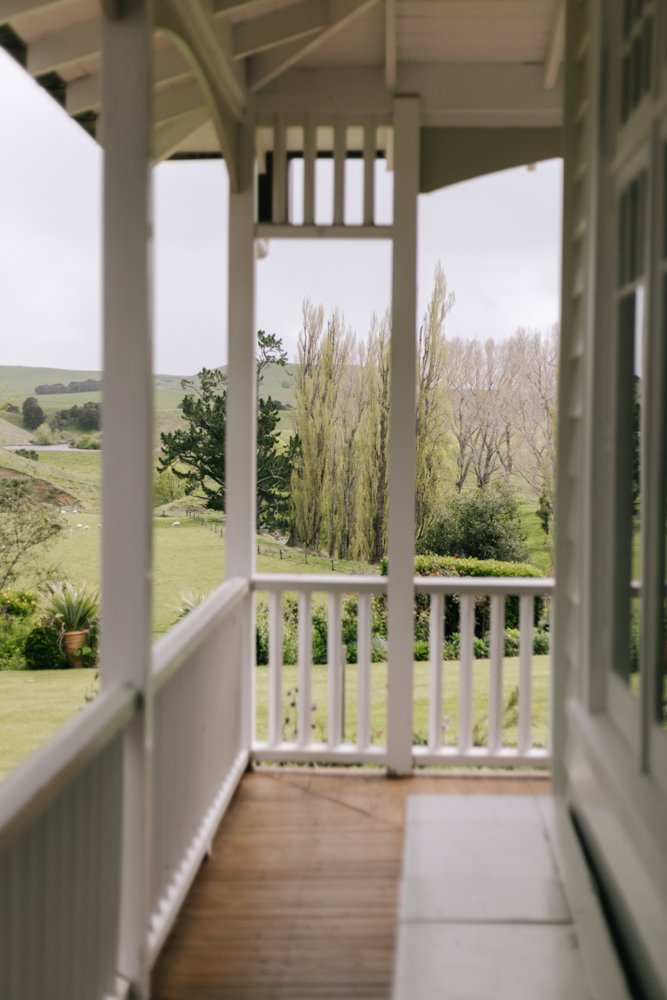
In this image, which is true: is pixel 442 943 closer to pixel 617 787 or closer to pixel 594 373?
pixel 617 787

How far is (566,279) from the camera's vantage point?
3.00 m

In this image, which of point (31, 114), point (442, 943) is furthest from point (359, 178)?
point (31, 114)

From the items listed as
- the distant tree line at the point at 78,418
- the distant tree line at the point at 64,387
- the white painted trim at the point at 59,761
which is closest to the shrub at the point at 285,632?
the white painted trim at the point at 59,761

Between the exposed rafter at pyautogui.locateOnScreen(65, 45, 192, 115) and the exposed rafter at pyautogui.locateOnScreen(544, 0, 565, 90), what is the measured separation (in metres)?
1.52

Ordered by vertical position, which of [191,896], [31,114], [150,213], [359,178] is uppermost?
[31,114]

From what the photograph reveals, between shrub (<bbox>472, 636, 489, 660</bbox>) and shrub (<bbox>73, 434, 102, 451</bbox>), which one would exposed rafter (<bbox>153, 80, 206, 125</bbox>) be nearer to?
shrub (<bbox>472, 636, 489, 660</bbox>)

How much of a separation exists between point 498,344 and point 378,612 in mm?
1986

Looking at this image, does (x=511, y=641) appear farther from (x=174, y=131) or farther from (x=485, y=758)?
(x=174, y=131)

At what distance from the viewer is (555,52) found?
4.22 meters

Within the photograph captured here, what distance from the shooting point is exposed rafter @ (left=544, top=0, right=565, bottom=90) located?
403cm

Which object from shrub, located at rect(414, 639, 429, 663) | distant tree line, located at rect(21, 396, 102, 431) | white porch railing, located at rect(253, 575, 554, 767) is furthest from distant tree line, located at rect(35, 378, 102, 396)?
white porch railing, located at rect(253, 575, 554, 767)

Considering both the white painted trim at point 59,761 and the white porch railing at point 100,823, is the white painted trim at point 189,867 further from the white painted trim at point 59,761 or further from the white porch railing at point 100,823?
the white painted trim at point 59,761

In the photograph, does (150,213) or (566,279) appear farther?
(566,279)

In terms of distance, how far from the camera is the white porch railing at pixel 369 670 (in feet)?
15.0
